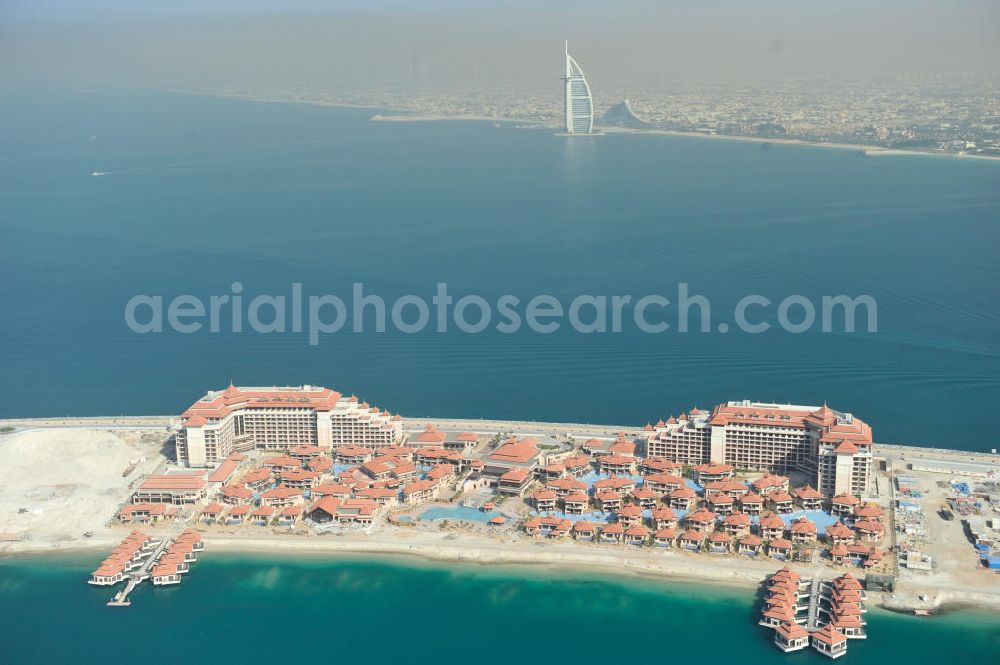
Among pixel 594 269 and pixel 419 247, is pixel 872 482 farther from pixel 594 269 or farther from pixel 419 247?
pixel 419 247

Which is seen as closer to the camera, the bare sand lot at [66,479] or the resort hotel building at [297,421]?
the bare sand lot at [66,479]

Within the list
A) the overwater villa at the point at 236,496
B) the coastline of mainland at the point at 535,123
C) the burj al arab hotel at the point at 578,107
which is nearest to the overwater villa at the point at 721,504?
the overwater villa at the point at 236,496

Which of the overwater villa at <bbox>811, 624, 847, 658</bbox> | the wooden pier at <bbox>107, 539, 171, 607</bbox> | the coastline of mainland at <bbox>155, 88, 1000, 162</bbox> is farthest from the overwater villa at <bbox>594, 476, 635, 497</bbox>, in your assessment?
the coastline of mainland at <bbox>155, 88, 1000, 162</bbox>

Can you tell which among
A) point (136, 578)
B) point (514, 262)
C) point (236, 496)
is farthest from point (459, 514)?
point (514, 262)

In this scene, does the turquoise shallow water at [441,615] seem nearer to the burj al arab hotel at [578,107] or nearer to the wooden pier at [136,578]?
the wooden pier at [136,578]

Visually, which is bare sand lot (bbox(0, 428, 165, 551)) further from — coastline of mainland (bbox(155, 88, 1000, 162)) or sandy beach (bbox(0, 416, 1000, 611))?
coastline of mainland (bbox(155, 88, 1000, 162))

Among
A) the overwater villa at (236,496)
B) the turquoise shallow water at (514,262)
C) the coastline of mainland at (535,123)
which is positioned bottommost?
the overwater villa at (236,496)
